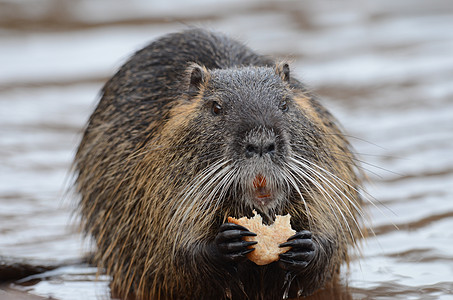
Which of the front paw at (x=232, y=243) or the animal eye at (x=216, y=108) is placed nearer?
the front paw at (x=232, y=243)

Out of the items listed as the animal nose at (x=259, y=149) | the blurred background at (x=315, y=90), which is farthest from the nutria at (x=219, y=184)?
the blurred background at (x=315, y=90)

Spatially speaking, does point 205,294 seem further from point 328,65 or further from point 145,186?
point 328,65

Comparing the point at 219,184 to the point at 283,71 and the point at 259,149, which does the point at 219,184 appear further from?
the point at 283,71

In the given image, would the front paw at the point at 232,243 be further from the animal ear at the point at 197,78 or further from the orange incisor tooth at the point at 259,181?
the animal ear at the point at 197,78

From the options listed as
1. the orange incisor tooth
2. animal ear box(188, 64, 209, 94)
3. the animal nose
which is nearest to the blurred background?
the orange incisor tooth

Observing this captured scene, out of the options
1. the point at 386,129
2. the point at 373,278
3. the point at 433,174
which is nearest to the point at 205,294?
the point at 373,278

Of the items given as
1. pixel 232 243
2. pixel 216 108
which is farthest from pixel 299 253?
pixel 216 108
